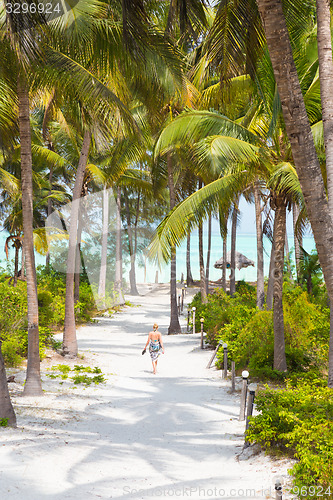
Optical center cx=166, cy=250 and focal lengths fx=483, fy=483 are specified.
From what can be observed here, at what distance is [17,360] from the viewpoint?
34.2ft

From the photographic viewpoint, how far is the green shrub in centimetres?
412

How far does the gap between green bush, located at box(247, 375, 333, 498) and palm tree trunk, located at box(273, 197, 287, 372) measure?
130 inches

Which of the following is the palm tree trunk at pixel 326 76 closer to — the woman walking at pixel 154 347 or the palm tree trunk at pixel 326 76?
the palm tree trunk at pixel 326 76

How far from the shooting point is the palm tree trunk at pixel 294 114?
4.26 m

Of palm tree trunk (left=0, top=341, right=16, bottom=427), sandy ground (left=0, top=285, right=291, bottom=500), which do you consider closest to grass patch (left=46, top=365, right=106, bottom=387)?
sandy ground (left=0, top=285, right=291, bottom=500)

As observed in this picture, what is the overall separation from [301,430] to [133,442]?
264cm

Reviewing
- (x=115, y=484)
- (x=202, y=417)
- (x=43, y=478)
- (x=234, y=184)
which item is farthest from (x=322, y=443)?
(x=234, y=184)

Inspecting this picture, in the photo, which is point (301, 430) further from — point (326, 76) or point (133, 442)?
point (326, 76)

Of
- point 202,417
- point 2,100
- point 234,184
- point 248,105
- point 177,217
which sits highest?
point 248,105

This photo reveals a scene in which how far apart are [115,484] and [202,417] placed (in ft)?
9.69

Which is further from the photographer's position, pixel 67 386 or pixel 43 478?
pixel 67 386

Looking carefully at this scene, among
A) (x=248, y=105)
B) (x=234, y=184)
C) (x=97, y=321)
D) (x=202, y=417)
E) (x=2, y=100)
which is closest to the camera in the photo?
(x=202, y=417)

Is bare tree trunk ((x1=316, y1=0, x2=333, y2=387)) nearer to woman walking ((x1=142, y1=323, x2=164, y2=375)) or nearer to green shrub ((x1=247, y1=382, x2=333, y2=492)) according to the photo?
green shrub ((x1=247, y1=382, x2=333, y2=492))

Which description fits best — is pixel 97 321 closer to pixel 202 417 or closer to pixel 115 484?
pixel 202 417
